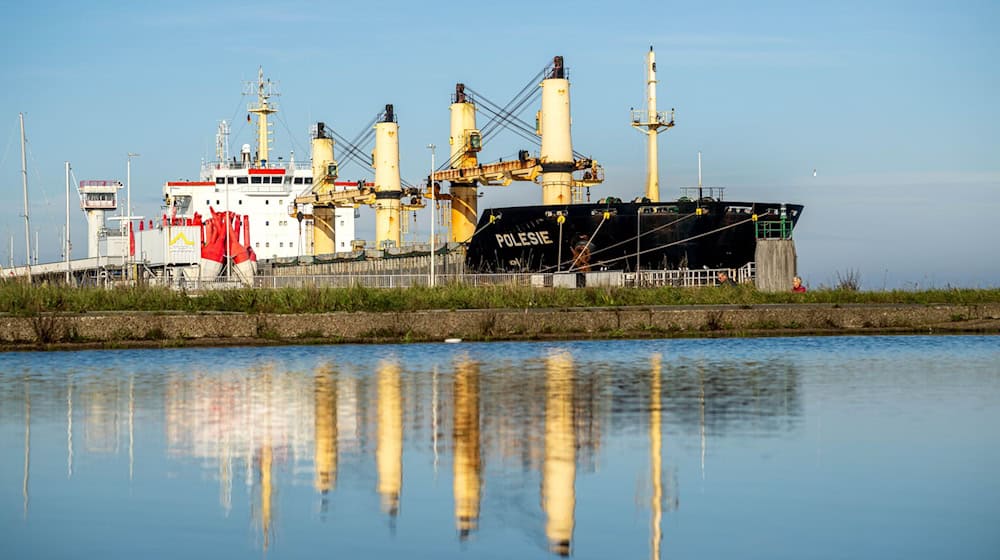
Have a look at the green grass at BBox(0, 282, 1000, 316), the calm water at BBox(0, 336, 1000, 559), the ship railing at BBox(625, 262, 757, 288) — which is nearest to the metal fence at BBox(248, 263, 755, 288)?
the ship railing at BBox(625, 262, 757, 288)

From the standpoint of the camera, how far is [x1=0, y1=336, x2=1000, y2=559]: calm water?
6.69m

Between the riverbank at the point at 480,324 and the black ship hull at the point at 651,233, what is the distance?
15450mm

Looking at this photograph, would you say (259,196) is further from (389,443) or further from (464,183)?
(389,443)

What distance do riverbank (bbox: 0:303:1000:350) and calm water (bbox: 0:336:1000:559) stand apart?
16.6 feet

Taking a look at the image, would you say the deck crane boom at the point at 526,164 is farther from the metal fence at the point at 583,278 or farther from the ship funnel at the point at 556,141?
the metal fence at the point at 583,278

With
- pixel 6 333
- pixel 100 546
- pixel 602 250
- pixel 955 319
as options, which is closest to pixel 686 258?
pixel 602 250

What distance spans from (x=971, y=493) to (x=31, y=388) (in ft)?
36.1

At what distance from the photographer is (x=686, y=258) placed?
4028 cm

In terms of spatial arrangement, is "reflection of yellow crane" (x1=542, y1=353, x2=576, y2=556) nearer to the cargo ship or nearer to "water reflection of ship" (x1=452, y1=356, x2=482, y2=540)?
"water reflection of ship" (x1=452, y1=356, x2=482, y2=540)

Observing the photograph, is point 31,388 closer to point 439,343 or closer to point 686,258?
point 439,343

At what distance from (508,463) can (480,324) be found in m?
13.2

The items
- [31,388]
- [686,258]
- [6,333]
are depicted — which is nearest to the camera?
[31,388]

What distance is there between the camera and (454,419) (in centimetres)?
1123

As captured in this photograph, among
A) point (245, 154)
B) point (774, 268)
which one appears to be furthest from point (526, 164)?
point (245, 154)
